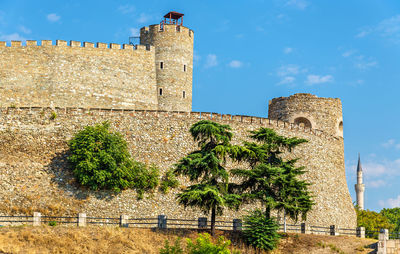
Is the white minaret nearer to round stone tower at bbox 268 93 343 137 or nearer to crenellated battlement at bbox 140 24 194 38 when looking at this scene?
round stone tower at bbox 268 93 343 137

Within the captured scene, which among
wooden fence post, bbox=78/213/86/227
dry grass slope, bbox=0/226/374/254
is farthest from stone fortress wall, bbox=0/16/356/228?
dry grass slope, bbox=0/226/374/254

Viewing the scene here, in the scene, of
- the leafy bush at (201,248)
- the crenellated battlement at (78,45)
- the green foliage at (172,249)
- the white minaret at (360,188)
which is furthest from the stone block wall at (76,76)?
the white minaret at (360,188)

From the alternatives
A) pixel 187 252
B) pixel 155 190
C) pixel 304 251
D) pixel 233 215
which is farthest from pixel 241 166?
pixel 187 252

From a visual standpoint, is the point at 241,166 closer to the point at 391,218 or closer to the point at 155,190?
the point at 155,190

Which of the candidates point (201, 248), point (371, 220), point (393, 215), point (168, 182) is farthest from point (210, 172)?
point (393, 215)

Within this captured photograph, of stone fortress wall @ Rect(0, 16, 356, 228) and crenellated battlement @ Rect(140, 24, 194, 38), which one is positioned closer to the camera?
stone fortress wall @ Rect(0, 16, 356, 228)

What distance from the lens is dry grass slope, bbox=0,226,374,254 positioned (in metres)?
30.4

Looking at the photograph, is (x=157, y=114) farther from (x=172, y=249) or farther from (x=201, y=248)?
(x=201, y=248)

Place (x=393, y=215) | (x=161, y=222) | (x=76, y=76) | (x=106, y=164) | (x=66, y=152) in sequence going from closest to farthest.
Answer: (x=161, y=222), (x=106, y=164), (x=66, y=152), (x=76, y=76), (x=393, y=215)

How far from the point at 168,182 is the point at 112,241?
10593mm

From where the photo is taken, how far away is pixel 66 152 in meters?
41.9

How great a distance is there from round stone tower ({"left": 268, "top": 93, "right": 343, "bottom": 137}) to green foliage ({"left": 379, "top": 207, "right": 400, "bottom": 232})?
5285cm

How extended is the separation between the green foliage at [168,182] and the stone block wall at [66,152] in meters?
0.45

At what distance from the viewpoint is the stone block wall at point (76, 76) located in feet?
165
